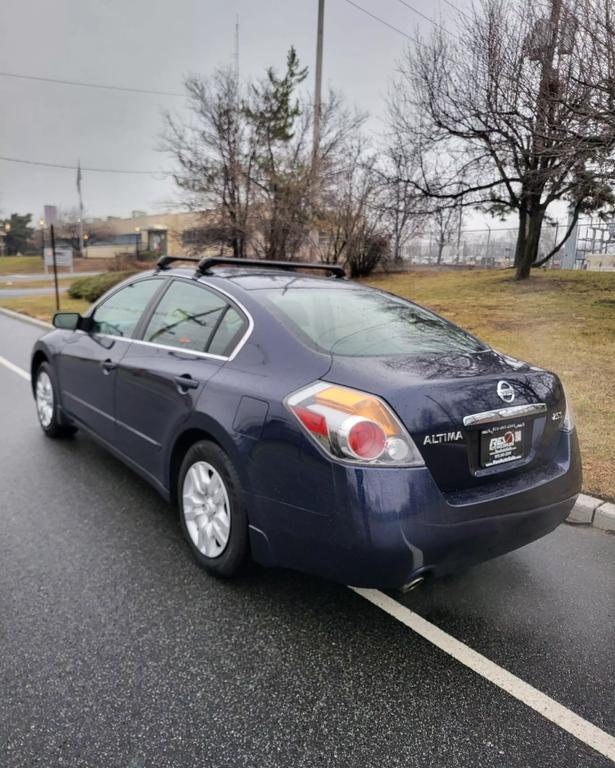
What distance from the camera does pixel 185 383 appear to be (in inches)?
118

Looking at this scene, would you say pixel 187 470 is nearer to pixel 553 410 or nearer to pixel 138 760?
pixel 138 760

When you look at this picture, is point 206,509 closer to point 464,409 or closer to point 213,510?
point 213,510

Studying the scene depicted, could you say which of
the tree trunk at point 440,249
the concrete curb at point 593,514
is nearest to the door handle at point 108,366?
the concrete curb at point 593,514

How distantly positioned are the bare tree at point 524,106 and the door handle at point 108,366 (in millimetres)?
7216

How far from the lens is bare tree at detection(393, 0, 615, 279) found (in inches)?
309

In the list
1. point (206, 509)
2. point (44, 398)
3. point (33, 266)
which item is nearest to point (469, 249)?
point (44, 398)

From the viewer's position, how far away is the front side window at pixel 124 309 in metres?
3.85

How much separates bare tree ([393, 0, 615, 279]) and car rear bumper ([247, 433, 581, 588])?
23.4 ft

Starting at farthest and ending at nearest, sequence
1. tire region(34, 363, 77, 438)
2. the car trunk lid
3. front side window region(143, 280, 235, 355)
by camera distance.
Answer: tire region(34, 363, 77, 438) → front side window region(143, 280, 235, 355) → the car trunk lid

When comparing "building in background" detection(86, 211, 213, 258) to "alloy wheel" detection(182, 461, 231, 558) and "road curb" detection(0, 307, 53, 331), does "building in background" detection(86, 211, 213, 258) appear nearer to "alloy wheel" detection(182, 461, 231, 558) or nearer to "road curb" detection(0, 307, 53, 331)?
"road curb" detection(0, 307, 53, 331)

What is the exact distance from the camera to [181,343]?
327cm

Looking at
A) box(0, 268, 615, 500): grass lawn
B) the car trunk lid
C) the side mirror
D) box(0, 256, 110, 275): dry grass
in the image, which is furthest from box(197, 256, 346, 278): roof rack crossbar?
box(0, 256, 110, 275): dry grass

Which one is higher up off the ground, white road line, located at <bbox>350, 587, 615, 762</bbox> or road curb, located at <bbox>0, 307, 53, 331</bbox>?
road curb, located at <bbox>0, 307, 53, 331</bbox>

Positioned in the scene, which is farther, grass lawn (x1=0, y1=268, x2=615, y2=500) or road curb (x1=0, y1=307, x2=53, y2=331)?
road curb (x1=0, y1=307, x2=53, y2=331)
